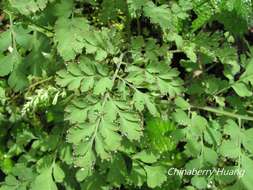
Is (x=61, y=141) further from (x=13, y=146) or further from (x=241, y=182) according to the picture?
(x=241, y=182)

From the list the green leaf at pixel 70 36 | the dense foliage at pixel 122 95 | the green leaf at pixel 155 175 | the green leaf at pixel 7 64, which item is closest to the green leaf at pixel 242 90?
the dense foliage at pixel 122 95

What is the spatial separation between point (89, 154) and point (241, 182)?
635 millimetres

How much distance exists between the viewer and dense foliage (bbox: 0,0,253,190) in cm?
150

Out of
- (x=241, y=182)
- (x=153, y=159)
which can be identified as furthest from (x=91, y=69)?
(x=241, y=182)

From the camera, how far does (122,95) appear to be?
1.54 meters

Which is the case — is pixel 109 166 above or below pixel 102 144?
below

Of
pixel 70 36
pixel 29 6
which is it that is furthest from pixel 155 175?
pixel 29 6

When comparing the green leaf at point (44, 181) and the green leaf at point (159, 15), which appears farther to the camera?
the green leaf at point (44, 181)

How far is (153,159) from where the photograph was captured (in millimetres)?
1838

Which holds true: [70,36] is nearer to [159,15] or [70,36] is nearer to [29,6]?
[29,6]

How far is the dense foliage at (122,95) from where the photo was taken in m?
1.50

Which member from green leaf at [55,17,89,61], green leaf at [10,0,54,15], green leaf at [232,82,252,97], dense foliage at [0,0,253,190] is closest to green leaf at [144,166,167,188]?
dense foliage at [0,0,253,190]

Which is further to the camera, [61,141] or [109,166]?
[61,141]

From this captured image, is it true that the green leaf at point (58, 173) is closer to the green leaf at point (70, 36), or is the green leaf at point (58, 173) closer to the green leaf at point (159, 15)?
the green leaf at point (70, 36)
